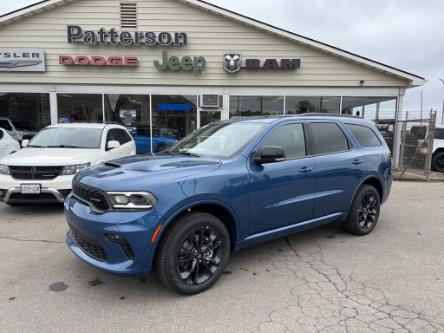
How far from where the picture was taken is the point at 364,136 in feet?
17.2

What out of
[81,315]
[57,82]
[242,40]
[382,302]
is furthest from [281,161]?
[57,82]

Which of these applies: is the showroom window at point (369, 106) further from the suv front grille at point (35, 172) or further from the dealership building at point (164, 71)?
the suv front grille at point (35, 172)

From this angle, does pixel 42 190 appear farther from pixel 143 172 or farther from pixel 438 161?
pixel 438 161

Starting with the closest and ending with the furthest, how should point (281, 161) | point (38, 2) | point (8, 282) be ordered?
point (8, 282)
point (281, 161)
point (38, 2)

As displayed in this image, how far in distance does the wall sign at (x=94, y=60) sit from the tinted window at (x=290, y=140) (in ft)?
30.4

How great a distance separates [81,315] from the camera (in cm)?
293

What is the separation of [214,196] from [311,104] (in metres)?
10.4

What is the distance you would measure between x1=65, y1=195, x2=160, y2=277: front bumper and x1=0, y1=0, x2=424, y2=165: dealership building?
387 inches

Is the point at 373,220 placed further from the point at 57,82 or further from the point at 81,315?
the point at 57,82

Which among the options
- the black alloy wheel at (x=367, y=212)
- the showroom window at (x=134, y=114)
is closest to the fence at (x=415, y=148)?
the black alloy wheel at (x=367, y=212)

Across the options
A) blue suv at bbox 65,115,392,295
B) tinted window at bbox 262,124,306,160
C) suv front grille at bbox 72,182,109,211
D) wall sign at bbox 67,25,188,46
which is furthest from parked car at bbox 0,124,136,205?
wall sign at bbox 67,25,188,46

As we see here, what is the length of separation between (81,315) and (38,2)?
12.2 meters

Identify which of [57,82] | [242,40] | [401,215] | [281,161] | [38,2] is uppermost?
[38,2]

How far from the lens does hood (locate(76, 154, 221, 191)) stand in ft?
10.1
